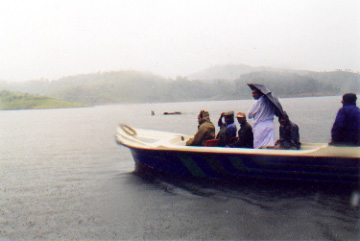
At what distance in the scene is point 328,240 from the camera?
5031 mm

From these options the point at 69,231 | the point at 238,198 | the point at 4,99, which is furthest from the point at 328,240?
the point at 4,99

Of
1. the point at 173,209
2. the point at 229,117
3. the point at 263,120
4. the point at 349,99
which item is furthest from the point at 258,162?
the point at 349,99

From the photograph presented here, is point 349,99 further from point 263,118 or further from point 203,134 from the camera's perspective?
point 203,134

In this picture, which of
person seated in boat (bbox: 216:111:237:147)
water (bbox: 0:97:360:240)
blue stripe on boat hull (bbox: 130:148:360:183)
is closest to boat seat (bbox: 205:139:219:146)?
A: person seated in boat (bbox: 216:111:237:147)

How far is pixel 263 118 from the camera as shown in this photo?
743cm

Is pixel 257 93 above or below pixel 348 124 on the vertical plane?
above

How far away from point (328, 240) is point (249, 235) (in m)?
1.20

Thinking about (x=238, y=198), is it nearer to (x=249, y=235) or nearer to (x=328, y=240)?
(x=249, y=235)

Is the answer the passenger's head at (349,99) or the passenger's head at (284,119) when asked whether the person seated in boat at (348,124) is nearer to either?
the passenger's head at (349,99)

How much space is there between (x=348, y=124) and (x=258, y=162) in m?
1.94

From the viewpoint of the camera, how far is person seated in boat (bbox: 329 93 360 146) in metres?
6.29

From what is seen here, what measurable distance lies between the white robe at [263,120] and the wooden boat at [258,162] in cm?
61

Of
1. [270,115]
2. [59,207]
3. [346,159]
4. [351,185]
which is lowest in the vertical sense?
[59,207]

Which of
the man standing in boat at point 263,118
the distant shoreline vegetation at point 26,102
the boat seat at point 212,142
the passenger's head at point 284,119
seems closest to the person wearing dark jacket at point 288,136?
the passenger's head at point 284,119
